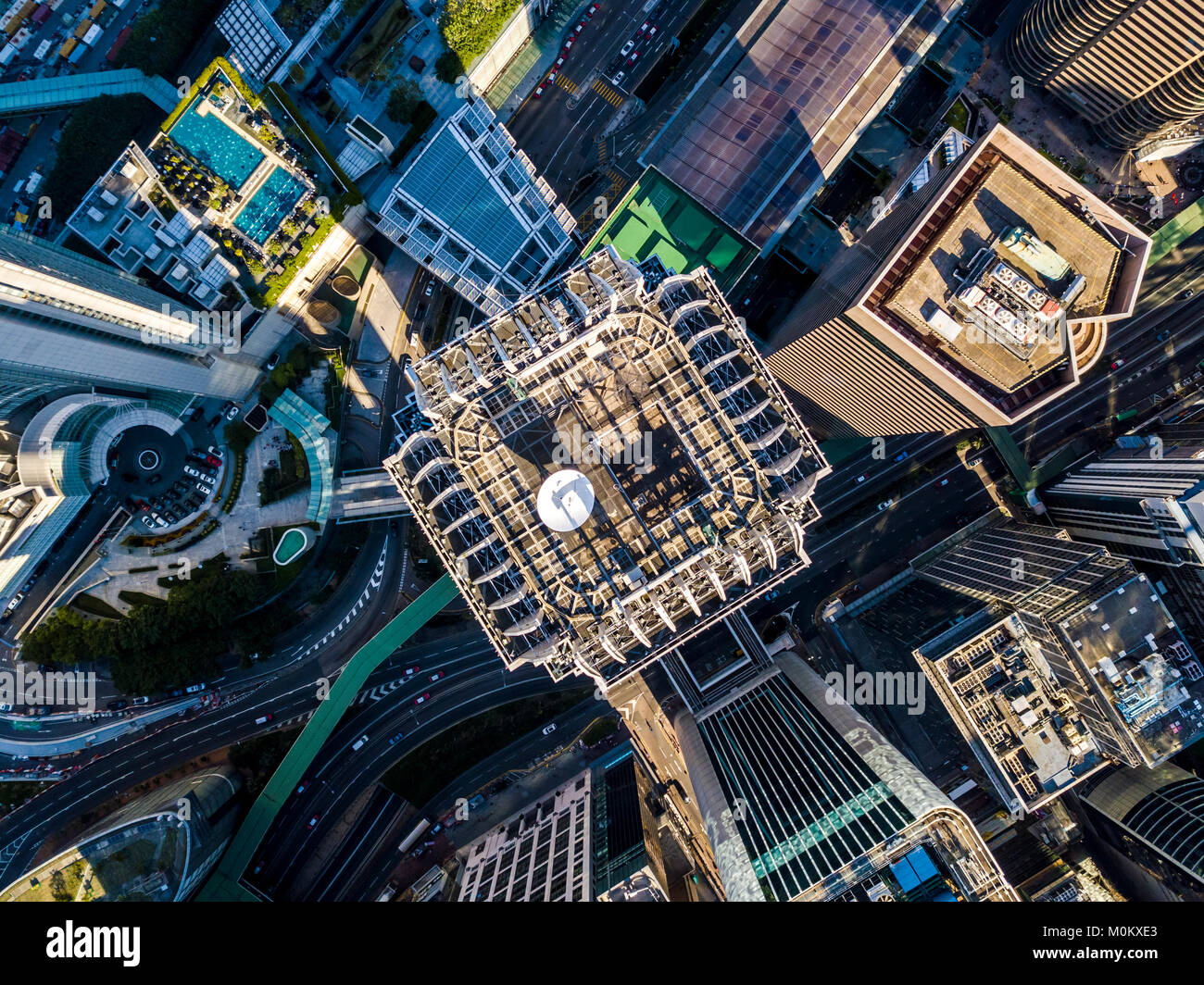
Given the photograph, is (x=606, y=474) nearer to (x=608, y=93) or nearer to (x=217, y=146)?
(x=608, y=93)

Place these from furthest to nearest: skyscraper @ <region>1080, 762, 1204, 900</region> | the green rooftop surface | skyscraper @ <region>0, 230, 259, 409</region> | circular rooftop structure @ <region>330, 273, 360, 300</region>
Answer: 1. circular rooftop structure @ <region>330, 273, 360, 300</region>
2. the green rooftop surface
3. skyscraper @ <region>1080, 762, 1204, 900</region>
4. skyscraper @ <region>0, 230, 259, 409</region>

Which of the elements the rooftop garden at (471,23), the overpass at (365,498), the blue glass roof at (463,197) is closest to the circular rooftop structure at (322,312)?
the blue glass roof at (463,197)

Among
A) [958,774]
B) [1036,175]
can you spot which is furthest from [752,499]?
[958,774]

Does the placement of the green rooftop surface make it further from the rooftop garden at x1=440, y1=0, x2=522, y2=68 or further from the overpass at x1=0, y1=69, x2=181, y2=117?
the overpass at x1=0, y1=69, x2=181, y2=117

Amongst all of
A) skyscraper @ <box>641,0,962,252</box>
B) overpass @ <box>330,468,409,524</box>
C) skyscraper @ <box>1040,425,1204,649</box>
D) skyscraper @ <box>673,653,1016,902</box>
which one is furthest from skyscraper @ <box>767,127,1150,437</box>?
overpass @ <box>330,468,409,524</box>

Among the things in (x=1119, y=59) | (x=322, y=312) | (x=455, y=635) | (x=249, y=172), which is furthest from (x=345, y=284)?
(x=1119, y=59)

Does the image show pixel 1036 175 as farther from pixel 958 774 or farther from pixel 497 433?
pixel 958 774
